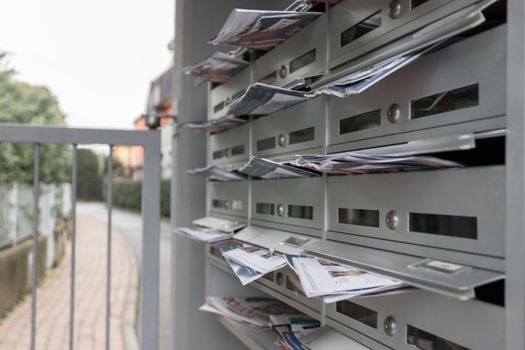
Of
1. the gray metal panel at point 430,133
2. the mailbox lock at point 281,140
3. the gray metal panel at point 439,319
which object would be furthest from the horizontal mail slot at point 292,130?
the gray metal panel at point 439,319

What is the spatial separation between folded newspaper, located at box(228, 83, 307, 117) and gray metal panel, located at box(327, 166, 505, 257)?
0.69 ft

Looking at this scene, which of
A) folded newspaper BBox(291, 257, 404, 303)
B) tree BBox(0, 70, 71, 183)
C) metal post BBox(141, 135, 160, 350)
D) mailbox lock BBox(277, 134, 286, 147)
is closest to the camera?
folded newspaper BBox(291, 257, 404, 303)

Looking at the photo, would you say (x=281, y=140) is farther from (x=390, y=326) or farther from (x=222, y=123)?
(x=390, y=326)

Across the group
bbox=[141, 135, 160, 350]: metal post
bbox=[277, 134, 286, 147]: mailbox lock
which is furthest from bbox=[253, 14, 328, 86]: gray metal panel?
bbox=[141, 135, 160, 350]: metal post

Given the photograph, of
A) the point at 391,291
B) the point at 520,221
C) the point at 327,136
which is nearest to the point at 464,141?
the point at 520,221

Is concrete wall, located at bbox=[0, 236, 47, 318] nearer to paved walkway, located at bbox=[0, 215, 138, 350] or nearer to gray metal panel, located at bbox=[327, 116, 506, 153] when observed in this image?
paved walkway, located at bbox=[0, 215, 138, 350]

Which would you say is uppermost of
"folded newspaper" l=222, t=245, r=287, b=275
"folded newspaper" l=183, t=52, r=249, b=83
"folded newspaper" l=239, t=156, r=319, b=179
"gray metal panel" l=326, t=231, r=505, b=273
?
"folded newspaper" l=183, t=52, r=249, b=83

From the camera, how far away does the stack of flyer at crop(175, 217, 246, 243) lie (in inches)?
59.9

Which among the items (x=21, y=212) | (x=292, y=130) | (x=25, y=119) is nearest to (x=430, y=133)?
(x=292, y=130)

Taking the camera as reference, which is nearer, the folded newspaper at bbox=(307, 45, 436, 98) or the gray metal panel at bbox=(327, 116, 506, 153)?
the gray metal panel at bbox=(327, 116, 506, 153)

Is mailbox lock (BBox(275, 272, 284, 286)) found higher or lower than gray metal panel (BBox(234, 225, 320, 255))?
lower

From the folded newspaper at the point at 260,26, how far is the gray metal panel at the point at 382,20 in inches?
3.9

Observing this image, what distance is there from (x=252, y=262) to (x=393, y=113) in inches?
17.5

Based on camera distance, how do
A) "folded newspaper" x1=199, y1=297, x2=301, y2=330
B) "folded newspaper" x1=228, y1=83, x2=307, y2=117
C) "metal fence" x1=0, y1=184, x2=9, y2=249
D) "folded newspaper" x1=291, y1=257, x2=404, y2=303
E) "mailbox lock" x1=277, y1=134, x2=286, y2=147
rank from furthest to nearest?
1. "metal fence" x1=0, y1=184, x2=9, y2=249
2. "folded newspaper" x1=199, y1=297, x2=301, y2=330
3. "mailbox lock" x1=277, y1=134, x2=286, y2=147
4. "folded newspaper" x1=228, y1=83, x2=307, y2=117
5. "folded newspaper" x1=291, y1=257, x2=404, y2=303
